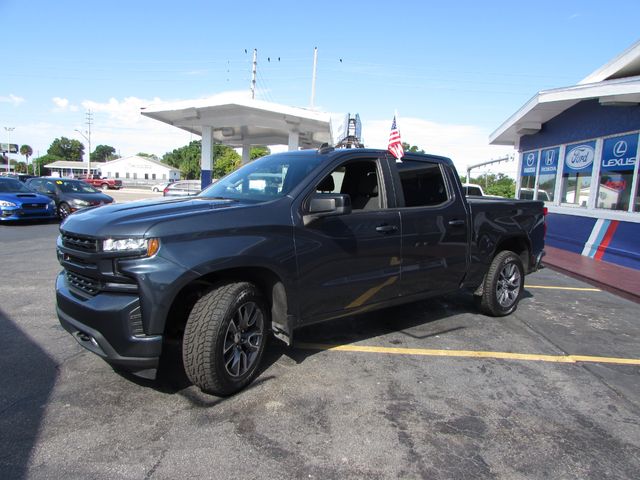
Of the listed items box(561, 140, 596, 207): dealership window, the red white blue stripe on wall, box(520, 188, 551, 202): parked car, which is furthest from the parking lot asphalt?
box(520, 188, 551, 202): parked car

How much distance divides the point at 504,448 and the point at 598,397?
4.42 ft

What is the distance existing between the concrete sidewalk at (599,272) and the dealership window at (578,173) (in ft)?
5.36

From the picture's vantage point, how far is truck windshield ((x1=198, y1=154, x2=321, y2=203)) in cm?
386

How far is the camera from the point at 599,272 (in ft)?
29.1

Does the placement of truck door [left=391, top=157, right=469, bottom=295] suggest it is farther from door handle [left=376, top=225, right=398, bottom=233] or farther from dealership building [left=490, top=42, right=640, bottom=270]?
dealership building [left=490, top=42, right=640, bottom=270]

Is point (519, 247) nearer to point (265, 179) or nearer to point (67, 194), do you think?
point (265, 179)

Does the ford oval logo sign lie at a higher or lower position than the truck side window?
higher

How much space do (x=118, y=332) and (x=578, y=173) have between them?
1221 centimetres

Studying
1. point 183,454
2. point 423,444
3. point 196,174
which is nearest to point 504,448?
point 423,444

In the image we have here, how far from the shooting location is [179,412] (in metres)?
3.10

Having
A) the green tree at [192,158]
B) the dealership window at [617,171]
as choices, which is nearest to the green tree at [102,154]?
the green tree at [192,158]

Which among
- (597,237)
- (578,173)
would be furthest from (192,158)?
(597,237)

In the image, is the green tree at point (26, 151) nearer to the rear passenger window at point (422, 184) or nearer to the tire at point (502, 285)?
the rear passenger window at point (422, 184)

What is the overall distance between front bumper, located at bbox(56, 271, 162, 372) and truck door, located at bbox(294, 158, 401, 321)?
1228mm
